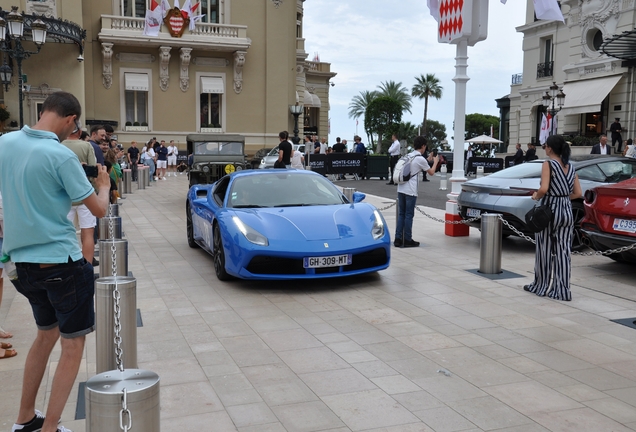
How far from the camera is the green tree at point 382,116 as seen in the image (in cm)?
6397

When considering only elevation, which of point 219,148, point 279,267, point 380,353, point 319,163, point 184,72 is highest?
point 184,72

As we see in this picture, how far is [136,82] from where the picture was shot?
36.2 m

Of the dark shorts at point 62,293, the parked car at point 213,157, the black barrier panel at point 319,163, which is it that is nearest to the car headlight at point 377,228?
the dark shorts at point 62,293

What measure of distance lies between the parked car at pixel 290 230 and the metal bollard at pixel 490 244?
Answer: 1403mm

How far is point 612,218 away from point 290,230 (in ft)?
13.8

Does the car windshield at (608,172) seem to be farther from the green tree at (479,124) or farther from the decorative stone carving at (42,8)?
the green tree at (479,124)

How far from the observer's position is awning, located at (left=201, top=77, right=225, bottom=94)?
123 ft

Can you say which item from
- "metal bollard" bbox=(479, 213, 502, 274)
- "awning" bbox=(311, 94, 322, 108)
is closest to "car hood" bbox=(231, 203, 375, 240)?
"metal bollard" bbox=(479, 213, 502, 274)

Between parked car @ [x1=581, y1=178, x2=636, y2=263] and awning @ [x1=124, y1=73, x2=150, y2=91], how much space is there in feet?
104

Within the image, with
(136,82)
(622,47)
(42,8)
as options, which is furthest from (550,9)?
(136,82)

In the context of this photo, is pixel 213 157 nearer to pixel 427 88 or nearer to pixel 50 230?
pixel 50 230

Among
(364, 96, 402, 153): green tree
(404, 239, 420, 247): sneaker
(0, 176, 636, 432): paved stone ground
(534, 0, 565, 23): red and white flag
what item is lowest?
(0, 176, 636, 432): paved stone ground

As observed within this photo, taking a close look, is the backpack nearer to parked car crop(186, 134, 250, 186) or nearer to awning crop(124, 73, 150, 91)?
parked car crop(186, 134, 250, 186)

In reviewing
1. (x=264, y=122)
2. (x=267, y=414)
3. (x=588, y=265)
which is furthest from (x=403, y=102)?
(x=267, y=414)
